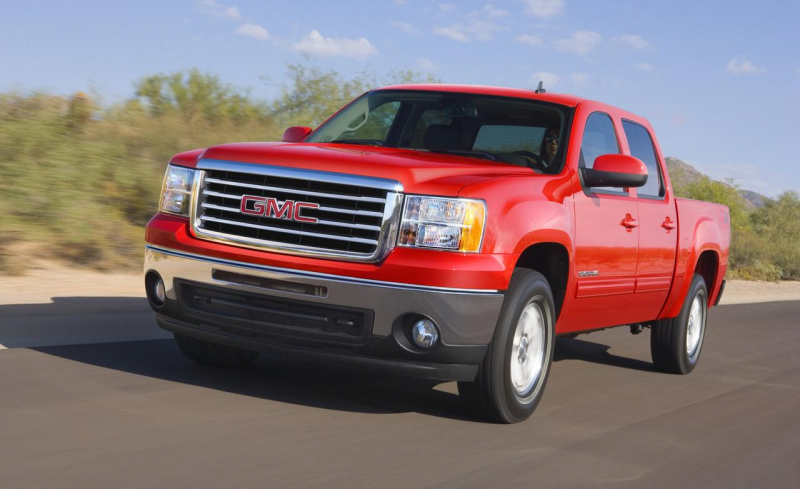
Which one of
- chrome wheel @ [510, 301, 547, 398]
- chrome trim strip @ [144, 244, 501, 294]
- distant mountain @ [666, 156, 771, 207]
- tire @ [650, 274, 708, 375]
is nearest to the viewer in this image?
chrome trim strip @ [144, 244, 501, 294]

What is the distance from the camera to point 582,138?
255 inches

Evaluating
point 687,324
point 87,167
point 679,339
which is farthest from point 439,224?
point 87,167

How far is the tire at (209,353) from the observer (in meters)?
6.17

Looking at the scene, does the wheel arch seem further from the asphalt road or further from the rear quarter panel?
the rear quarter panel

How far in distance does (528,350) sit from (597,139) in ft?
5.81

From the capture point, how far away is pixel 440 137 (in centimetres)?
658

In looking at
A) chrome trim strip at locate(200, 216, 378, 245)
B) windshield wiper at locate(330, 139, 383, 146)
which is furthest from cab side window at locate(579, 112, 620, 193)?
chrome trim strip at locate(200, 216, 378, 245)

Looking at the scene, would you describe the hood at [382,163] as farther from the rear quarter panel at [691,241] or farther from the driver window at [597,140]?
the rear quarter panel at [691,241]

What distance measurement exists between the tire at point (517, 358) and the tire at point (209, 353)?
1.57 metres

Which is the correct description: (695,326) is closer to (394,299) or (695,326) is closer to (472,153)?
(472,153)

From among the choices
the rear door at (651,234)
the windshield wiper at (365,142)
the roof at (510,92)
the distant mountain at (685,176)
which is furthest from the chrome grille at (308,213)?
the distant mountain at (685,176)

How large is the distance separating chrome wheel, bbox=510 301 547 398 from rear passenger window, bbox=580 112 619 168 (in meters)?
1.17

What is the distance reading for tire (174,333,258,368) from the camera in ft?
20.2

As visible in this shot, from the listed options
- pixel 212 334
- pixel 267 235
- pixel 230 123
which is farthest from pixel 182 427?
pixel 230 123
